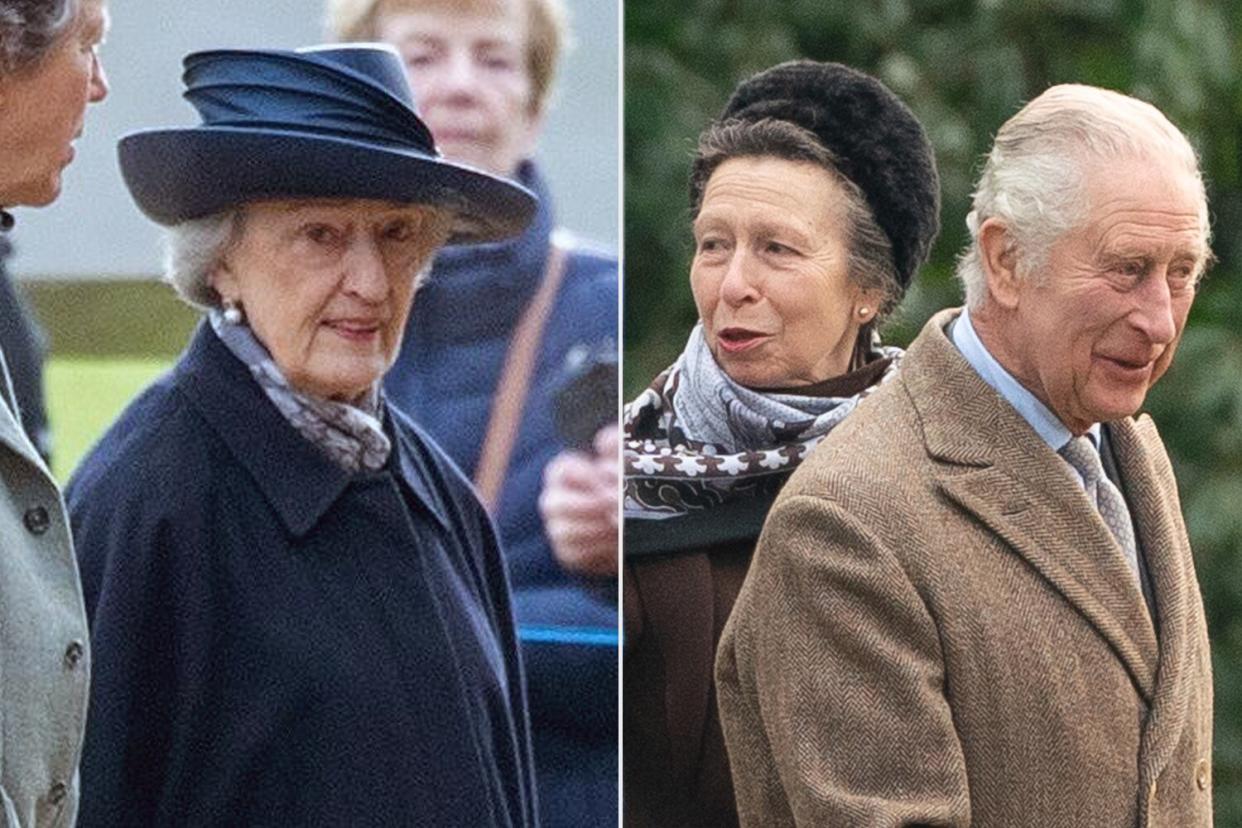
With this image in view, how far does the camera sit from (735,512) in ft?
13.0

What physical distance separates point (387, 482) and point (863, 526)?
56cm

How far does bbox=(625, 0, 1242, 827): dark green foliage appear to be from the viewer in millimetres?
5961

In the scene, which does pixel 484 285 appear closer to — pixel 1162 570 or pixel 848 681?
pixel 848 681

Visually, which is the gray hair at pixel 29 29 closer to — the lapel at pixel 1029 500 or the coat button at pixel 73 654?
the coat button at pixel 73 654

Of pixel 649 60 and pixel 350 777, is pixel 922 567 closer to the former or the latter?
pixel 350 777

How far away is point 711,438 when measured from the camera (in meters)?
3.99

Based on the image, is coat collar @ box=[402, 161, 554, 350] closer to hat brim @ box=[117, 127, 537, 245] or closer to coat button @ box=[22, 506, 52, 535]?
hat brim @ box=[117, 127, 537, 245]

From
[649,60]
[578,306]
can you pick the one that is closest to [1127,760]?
[578,306]

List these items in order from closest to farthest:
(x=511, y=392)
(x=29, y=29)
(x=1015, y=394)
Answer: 1. (x=29, y=29)
2. (x=511, y=392)
3. (x=1015, y=394)

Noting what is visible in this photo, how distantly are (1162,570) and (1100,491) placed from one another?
125 millimetres

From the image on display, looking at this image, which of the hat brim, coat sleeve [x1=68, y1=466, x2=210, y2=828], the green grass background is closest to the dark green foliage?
the hat brim

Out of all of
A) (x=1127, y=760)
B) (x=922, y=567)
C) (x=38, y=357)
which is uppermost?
(x=38, y=357)

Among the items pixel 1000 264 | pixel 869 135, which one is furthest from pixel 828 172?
pixel 1000 264

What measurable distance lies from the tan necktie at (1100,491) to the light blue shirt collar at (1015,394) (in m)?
0.03
